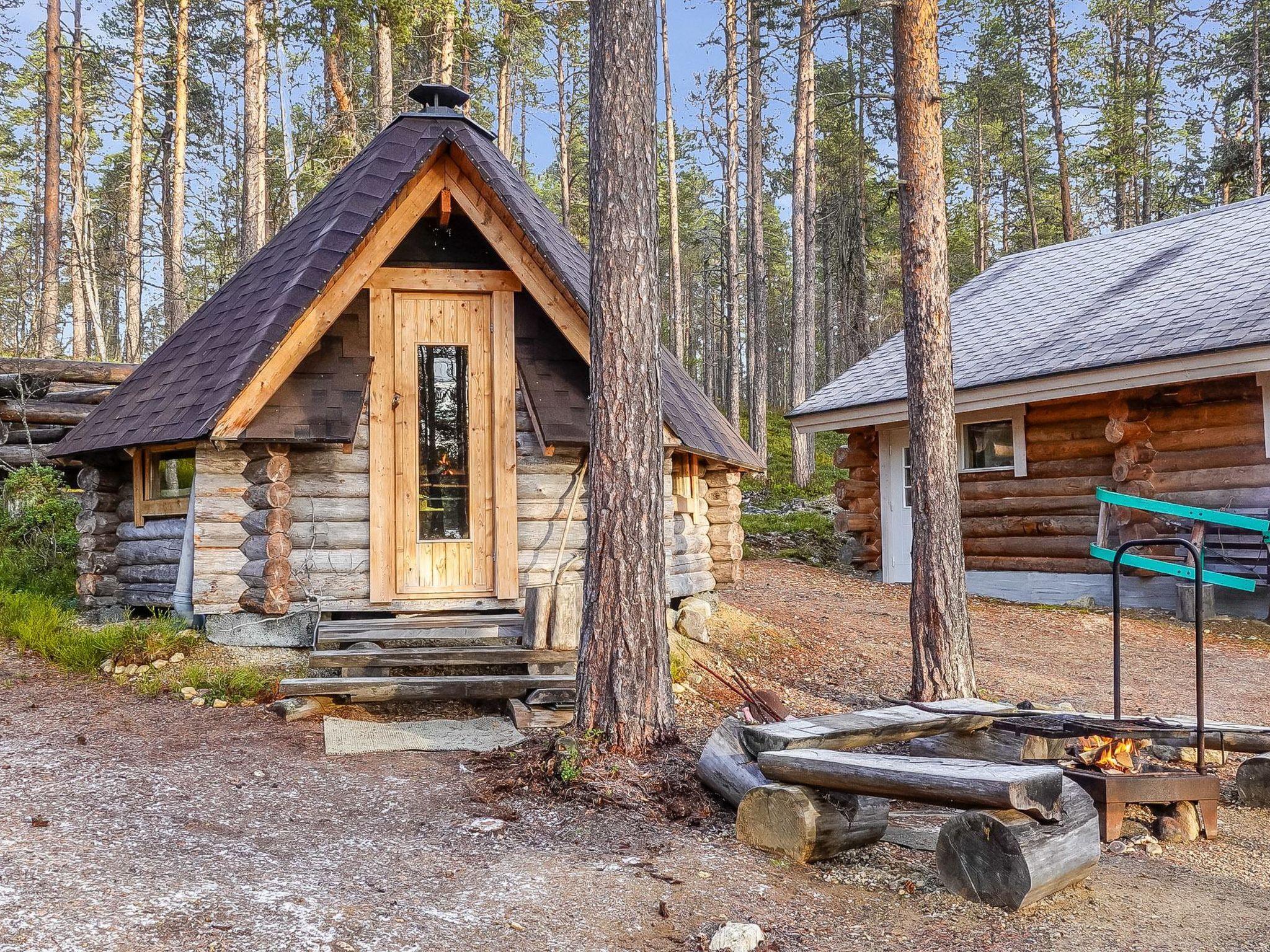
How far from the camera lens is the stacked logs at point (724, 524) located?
37.4ft

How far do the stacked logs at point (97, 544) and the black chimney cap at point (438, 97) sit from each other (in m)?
5.11

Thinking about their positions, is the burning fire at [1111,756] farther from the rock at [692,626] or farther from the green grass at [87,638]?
the green grass at [87,638]

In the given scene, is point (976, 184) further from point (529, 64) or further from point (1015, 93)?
point (529, 64)

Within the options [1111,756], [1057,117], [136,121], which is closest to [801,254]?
[1057,117]

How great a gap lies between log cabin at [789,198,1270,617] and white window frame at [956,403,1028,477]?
0.08 feet

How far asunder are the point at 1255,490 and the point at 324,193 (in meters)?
11.1

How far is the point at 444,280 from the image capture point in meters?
8.57

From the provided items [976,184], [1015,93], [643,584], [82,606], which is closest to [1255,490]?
[643,584]

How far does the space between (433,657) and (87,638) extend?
10.9 feet

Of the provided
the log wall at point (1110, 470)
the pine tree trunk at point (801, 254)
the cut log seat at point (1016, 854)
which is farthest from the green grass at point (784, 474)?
the cut log seat at point (1016, 854)

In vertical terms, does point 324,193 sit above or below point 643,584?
above

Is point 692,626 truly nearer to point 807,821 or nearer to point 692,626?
point 692,626

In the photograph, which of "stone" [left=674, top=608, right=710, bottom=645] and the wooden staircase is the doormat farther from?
"stone" [left=674, top=608, right=710, bottom=645]

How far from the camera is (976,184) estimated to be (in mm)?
34438
